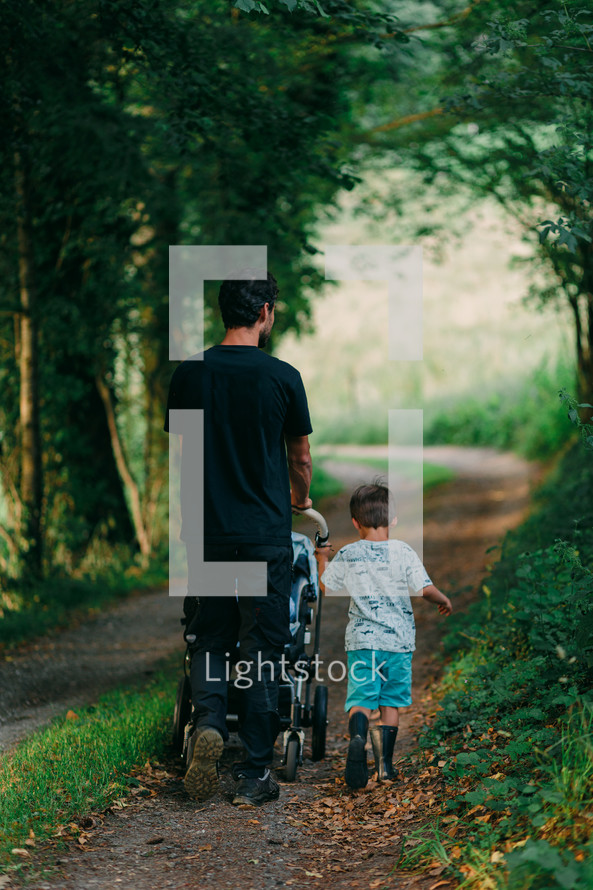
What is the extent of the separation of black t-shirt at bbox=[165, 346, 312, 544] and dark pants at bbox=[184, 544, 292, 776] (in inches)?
4.7

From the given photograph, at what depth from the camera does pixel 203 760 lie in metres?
3.71

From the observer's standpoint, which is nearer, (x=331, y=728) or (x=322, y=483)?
(x=331, y=728)

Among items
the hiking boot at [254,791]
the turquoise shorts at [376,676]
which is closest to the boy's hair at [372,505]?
the turquoise shorts at [376,676]

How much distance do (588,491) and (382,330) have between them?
967 inches

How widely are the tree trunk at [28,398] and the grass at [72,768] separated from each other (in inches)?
138

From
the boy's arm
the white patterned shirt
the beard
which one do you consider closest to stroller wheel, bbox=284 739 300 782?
the white patterned shirt

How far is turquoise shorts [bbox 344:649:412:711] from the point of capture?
431 cm

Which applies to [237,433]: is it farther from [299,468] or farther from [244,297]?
[244,297]

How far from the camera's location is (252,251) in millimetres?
10539

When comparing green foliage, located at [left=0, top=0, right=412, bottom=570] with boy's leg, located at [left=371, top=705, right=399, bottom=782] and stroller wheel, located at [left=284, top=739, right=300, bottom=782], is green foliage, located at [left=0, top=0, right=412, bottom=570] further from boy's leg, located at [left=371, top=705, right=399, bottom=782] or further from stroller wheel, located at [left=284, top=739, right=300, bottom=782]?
stroller wheel, located at [left=284, top=739, right=300, bottom=782]

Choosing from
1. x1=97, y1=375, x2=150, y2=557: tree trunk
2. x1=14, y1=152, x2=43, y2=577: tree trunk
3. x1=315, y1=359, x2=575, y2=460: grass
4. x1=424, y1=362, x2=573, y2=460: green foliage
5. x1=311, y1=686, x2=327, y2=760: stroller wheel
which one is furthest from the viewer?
x1=315, y1=359, x2=575, y2=460: grass

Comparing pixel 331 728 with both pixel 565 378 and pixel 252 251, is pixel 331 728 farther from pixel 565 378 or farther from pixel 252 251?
pixel 565 378

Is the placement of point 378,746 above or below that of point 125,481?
below

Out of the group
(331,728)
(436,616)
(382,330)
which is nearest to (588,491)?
(436,616)
